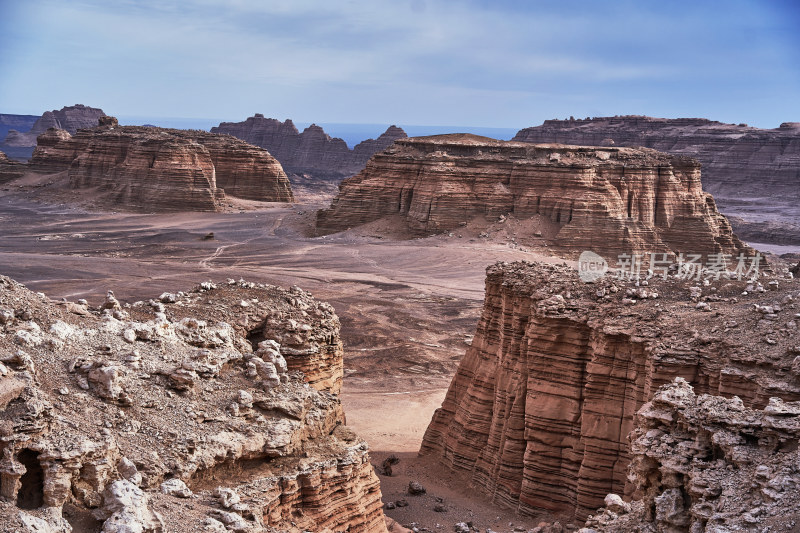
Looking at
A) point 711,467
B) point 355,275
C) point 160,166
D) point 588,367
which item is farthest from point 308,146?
point 711,467

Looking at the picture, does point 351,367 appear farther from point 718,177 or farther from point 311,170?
point 311,170

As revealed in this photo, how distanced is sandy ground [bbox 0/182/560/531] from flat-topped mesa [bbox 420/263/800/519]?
972 millimetres

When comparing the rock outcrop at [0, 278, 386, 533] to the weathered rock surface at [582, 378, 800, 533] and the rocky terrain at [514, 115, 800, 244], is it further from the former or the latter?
the rocky terrain at [514, 115, 800, 244]

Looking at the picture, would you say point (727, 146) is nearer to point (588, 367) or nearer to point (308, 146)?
point (308, 146)

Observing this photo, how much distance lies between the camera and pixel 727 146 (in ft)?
407

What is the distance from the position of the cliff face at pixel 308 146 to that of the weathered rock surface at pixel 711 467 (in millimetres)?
138226

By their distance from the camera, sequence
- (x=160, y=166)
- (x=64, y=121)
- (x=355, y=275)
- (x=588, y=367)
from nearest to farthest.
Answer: (x=588, y=367), (x=355, y=275), (x=160, y=166), (x=64, y=121)

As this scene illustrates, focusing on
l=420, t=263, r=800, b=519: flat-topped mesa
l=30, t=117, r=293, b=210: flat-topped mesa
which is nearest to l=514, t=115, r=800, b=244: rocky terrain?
l=30, t=117, r=293, b=210: flat-topped mesa

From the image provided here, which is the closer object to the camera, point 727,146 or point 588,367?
point 588,367

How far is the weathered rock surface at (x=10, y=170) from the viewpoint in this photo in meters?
102

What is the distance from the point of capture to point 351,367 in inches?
1366

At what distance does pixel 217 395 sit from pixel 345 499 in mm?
2215

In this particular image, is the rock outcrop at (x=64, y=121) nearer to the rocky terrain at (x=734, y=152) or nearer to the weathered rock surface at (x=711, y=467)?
the rocky terrain at (x=734, y=152)

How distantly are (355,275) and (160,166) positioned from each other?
37.2 m
